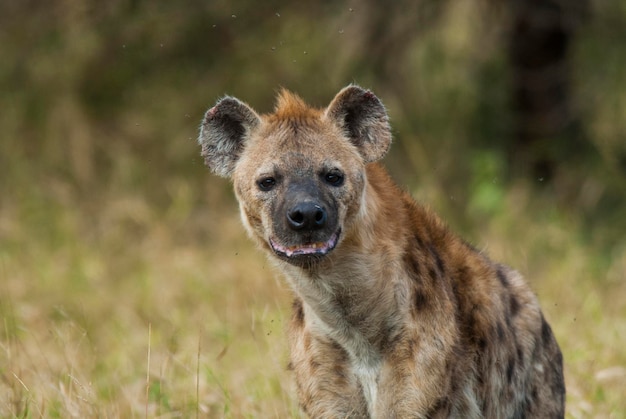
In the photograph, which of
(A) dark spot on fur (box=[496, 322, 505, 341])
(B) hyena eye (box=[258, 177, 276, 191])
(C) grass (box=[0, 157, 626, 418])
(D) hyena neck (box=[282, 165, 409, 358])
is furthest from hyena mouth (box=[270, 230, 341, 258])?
(A) dark spot on fur (box=[496, 322, 505, 341])

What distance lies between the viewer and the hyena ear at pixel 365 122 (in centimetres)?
395

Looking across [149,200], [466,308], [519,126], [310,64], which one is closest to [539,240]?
[519,126]

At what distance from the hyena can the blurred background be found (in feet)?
7.14

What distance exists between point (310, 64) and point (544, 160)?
75.0 inches

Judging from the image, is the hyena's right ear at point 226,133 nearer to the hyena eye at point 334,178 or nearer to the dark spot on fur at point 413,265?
the hyena eye at point 334,178

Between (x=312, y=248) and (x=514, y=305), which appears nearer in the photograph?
(x=312, y=248)

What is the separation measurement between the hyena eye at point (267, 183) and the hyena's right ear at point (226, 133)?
11.3 inches

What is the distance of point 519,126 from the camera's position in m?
8.66

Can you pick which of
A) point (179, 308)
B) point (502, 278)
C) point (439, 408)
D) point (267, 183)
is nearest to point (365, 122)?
point (267, 183)

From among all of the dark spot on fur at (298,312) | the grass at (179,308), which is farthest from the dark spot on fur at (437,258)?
the grass at (179,308)

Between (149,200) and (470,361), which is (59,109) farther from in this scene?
(470,361)

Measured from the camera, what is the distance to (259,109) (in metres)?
8.69

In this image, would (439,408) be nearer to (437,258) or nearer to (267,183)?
(437,258)

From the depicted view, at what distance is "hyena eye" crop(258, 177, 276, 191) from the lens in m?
3.76
